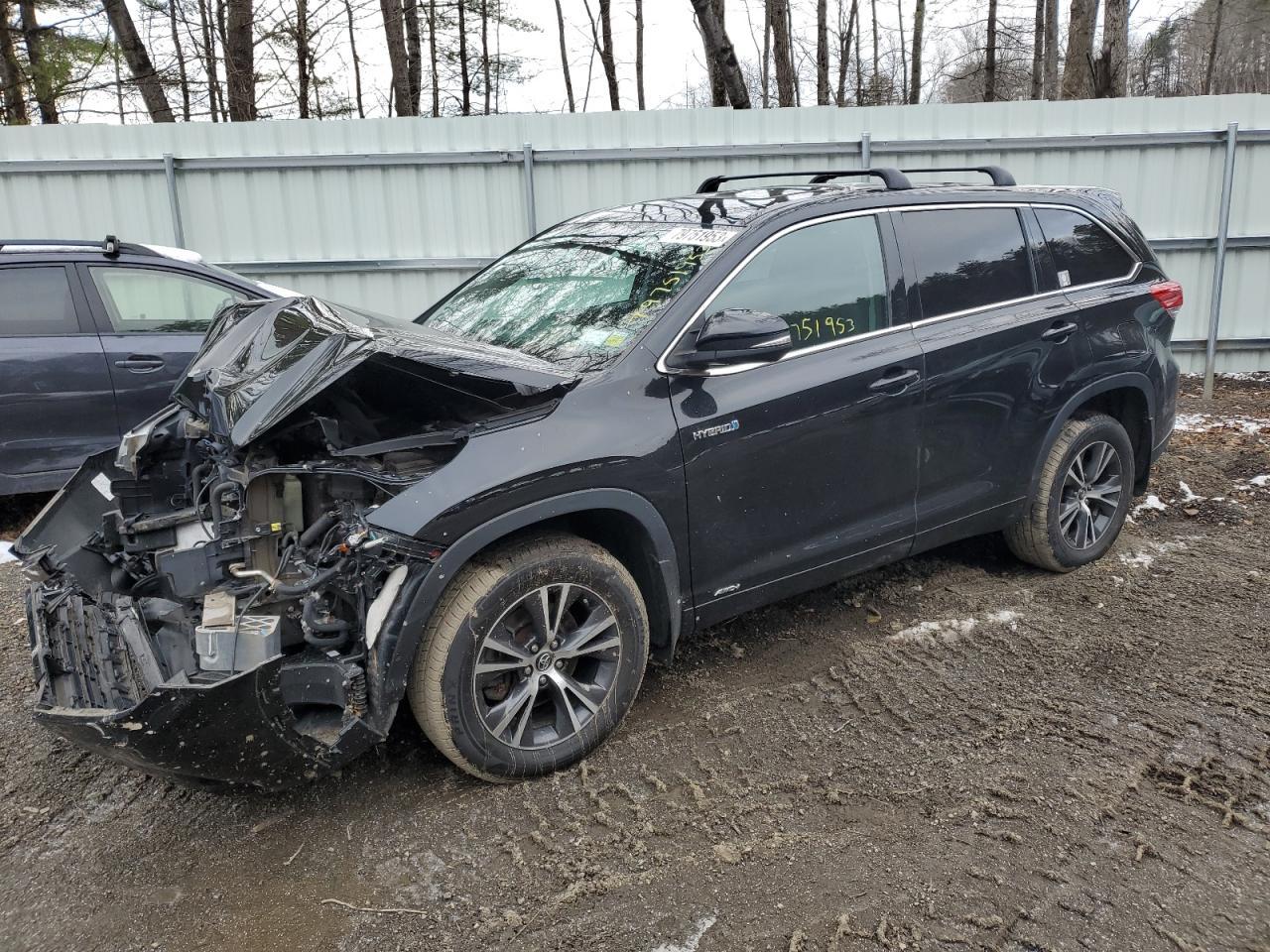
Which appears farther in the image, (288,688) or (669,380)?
(669,380)

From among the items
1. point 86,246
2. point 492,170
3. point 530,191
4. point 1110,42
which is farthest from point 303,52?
point 86,246

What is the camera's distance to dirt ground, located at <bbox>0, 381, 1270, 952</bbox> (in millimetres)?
2518

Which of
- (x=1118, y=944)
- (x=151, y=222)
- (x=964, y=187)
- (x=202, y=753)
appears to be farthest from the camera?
(x=151, y=222)

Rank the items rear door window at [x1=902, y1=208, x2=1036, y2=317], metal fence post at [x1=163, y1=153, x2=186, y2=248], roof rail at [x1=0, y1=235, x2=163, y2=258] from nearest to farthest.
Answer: rear door window at [x1=902, y1=208, x2=1036, y2=317] → roof rail at [x1=0, y1=235, x2=163, y2=258] → metal fence post at [x1=163, y1=153, x2=186, y2=248]

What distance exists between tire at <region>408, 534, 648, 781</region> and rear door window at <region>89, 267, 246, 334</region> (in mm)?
3847

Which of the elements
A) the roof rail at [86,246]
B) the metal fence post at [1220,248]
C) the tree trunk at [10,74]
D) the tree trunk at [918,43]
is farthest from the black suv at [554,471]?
the tree trunk at [918,43]

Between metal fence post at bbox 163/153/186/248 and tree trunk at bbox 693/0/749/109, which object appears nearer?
metal fence post at bbox 163/153/186/248

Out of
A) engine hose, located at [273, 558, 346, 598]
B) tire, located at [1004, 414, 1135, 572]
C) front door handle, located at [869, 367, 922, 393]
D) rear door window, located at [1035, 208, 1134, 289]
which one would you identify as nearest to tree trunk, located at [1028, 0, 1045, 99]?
rear door window, located at [1035, 208, 1134, 289]

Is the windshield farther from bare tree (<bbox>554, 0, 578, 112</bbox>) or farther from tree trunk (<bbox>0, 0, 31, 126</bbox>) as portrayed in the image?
bare tree (<bbox>554, 0, 578, 112</bbox>)

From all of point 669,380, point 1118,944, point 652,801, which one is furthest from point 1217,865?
point 669,380

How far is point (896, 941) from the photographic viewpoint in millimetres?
2416

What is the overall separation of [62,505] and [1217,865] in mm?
4043

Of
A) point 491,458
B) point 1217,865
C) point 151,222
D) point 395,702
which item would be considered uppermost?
point 151,222

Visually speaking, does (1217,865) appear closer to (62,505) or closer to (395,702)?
(395,702)
